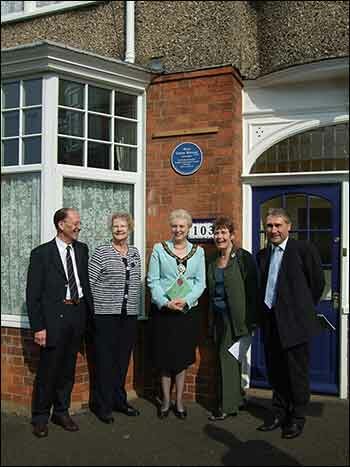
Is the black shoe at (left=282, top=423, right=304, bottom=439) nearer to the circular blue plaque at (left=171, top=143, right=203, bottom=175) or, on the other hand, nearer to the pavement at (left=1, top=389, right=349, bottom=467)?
the pavement at (left=1, top=389, right=349, bottom=467)

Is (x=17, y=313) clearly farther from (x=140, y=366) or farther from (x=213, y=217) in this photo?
(x=213, y=217)

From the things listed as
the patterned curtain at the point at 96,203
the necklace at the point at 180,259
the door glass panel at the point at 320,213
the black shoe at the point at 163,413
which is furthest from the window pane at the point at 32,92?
the black shoe at the point at 163,413

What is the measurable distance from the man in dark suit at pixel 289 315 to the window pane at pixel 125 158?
5.89 feet

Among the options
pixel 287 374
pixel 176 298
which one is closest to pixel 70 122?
pixel 176 298

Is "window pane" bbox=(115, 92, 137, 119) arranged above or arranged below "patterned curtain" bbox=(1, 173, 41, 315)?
above

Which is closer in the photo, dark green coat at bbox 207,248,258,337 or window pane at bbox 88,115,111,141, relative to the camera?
dark green coat at bbox 207,248,258,337

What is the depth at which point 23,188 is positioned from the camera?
538 centimetres

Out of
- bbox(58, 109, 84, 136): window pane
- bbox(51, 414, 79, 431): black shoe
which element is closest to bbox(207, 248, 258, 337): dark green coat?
bbox(51, 414, 79, 431): black shoe

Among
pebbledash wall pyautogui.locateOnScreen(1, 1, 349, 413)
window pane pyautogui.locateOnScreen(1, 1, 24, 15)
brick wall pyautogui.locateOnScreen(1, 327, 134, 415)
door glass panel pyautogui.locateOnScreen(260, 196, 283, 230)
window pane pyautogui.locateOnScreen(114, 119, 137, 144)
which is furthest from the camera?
window pane pyautogui.locateOnScreen(1, 1, 24, 15)

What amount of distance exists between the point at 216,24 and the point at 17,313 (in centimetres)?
336

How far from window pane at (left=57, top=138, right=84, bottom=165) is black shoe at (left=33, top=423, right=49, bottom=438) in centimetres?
229

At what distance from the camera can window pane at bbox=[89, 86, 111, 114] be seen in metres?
5.56

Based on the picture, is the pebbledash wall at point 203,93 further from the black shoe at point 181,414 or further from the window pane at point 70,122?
the window pane at point 70,122

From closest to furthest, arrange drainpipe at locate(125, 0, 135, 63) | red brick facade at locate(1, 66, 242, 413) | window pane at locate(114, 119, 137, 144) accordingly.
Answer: red brick facade at locate(1, 66, 242, 413), window pane at locate(114, 119, 137, 144), drainpipe at locate(125, 0, 135, 63)
